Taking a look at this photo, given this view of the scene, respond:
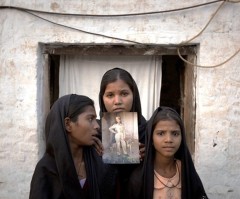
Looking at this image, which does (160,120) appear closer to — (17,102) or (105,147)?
(105,147)

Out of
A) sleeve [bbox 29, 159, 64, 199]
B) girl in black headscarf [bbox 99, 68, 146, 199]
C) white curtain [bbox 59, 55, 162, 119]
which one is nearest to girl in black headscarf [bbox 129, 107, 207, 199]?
girl in black headscarf [bbox 99, 68, 146, 199]

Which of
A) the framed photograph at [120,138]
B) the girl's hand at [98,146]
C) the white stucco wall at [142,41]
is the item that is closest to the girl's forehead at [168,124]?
the framed photograph at [120,138]

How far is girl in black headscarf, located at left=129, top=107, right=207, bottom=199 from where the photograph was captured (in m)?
2.66

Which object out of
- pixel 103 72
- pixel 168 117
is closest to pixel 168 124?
pixel 168 117

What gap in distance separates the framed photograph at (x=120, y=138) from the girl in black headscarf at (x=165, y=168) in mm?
93

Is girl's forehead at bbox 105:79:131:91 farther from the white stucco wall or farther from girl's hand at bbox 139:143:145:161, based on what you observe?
the white stucco wall

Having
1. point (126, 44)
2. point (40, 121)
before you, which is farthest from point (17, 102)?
point (126, 44)

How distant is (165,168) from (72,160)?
0.67 metres

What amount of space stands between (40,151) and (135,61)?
4.55ft

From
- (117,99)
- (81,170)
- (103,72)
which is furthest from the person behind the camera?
(103,72)

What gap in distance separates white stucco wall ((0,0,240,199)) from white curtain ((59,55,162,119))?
1.24 ft

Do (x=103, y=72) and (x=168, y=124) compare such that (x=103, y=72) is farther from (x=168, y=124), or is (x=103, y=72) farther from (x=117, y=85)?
(x=168, y=124)

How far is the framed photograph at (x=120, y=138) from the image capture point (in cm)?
270

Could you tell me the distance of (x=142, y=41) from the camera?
409 centimetres
